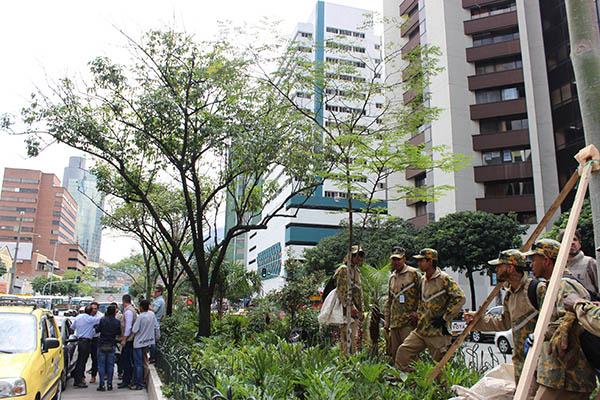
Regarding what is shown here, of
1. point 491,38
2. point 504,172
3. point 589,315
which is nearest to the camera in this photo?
point 589,315

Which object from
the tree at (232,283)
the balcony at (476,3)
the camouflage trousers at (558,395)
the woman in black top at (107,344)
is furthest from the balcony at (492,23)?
the camouflage trousers at (558,395)

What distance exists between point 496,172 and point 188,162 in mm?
30033

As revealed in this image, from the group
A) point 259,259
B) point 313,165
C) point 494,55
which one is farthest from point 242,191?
point 259,259

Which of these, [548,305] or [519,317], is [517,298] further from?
[548,305]

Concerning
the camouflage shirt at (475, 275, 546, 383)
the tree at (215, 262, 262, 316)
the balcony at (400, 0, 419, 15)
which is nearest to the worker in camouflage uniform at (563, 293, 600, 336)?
the camouflage shirt at (475, 275, 546, 383)

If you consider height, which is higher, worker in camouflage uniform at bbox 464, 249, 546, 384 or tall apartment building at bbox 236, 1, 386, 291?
tall apartment building at bbox 236, 1, 386, 291

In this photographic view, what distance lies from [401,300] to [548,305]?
444 cm

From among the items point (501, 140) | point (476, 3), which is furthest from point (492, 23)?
point (501, 140)

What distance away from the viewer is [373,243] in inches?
1390

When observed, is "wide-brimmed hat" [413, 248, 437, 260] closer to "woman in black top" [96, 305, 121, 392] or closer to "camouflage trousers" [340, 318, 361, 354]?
"camouflage trousers" [340, 318, 361, 354]

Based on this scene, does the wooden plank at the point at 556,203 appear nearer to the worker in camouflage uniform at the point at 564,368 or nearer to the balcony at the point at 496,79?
the worker in camouflage uniform at the point at 564,368

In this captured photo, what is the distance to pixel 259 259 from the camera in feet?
302

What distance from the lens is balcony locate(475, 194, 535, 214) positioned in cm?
3491

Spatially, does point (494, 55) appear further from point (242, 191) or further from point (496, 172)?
point (242, 191)
